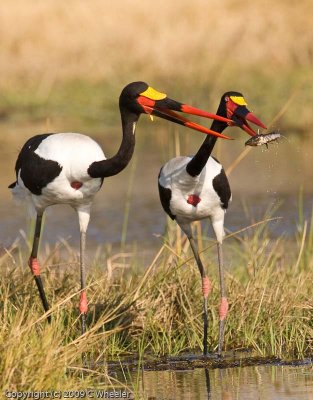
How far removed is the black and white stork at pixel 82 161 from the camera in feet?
25.1

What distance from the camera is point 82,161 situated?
773 centimetres

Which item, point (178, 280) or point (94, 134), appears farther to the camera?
point (94, 134)

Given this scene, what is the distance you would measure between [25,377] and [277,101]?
12628 millimetres

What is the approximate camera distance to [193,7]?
21906 mm

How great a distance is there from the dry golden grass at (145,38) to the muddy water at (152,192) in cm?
290

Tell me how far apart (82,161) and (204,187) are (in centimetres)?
75

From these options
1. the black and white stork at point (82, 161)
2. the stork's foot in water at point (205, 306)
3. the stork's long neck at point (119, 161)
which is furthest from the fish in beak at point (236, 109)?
the stork's foot in water at point (205, 306)

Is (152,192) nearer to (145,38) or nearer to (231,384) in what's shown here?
(231,384)

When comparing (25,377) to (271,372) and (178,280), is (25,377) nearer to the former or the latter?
(271,372)

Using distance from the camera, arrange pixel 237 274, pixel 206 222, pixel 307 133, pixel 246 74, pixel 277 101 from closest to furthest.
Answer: pixel 237 274, pixel 206 222, pixel 307 133, pixel 277 101, pixel 246 74

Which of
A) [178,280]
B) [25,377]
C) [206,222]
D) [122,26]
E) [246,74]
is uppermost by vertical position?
[122,26]

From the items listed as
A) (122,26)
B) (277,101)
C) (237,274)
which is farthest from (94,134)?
(237,274)

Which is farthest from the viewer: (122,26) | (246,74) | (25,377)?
(122,26)

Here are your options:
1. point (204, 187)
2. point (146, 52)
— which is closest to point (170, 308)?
point (204, 187)
